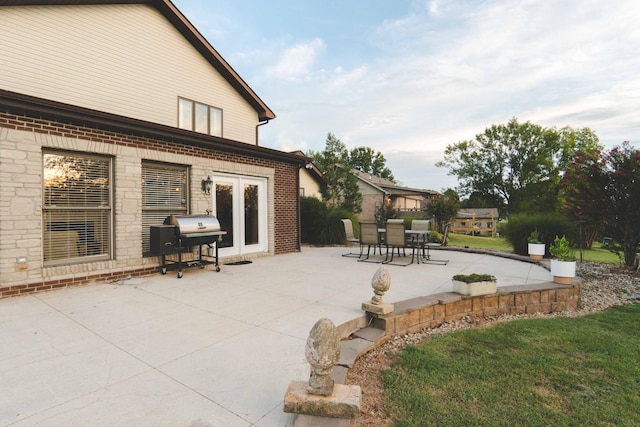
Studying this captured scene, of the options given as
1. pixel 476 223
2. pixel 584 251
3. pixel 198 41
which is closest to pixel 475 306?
pixel 198 41

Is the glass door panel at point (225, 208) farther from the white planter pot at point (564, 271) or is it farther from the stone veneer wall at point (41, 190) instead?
the white planter pot at point (564, 271)

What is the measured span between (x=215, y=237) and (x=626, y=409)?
6177 millimetres

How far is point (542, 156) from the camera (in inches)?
1467

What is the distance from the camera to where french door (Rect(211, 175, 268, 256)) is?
796 cm

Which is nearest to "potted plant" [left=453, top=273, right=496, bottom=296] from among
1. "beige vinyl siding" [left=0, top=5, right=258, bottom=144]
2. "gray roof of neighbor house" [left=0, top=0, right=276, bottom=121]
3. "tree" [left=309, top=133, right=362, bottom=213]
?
"beige vinyl siding" [left=0, top=5, right=258, bottom=144]

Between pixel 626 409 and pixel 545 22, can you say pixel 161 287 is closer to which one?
pixel 626 409

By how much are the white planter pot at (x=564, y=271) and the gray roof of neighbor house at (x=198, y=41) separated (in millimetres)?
10451

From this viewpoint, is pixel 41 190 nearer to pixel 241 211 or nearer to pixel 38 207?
pixel 38 207

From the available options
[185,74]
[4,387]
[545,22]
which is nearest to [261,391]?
[4,387]

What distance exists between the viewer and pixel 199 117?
1050 centimetres

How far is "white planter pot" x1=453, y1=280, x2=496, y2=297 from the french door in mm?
5444

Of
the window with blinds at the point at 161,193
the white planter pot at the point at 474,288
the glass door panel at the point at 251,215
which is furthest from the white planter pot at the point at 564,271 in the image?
the window with blinds at the point at 161,193

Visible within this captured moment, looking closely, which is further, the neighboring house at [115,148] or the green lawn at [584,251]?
the green lawn at [584,251]

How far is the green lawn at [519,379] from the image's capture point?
2221 mm
